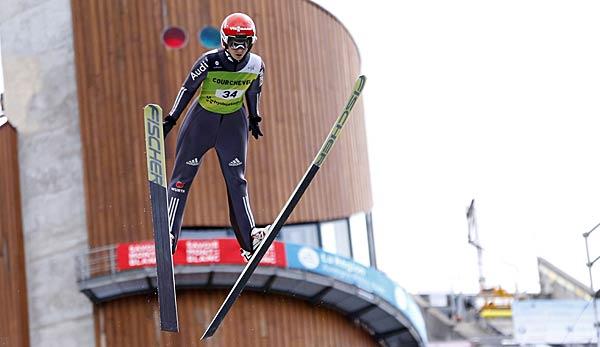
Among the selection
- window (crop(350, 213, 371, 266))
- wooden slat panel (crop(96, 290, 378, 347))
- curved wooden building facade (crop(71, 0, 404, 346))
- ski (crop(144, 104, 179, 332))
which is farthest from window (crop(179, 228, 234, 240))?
ski (crop(144, 104, 179, 332))

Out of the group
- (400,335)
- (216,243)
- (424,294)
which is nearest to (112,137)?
(216,243)

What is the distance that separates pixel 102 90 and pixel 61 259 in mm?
5252

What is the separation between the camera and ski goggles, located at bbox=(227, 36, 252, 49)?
64.2 feet

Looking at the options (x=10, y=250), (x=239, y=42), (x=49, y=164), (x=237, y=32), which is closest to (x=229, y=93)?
(x=239, y=42)

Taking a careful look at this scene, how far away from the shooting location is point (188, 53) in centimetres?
4347

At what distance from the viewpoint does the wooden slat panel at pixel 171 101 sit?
42750 mm

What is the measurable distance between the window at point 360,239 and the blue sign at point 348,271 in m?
1.50

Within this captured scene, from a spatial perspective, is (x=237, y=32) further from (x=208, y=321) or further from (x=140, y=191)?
(x=208, y=321)

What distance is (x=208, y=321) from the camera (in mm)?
42344

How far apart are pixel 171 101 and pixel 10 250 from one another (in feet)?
22.7

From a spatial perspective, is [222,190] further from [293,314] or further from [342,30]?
[342,30]

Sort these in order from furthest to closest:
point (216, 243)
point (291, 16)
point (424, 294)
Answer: point (424, 294) → point (291, 16) → point (216, 243)

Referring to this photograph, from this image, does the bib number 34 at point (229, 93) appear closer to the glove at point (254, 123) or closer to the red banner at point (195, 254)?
the glove at point (254, 123)

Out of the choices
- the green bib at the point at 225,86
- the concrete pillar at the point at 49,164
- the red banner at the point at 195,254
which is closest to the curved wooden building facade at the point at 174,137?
the concrete pillar at the point at 49,164
